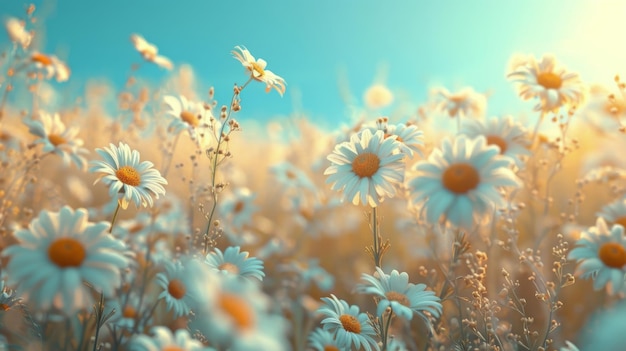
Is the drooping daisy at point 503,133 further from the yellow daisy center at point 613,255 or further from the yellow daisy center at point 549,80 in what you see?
the yellow daisy center at point 613,255

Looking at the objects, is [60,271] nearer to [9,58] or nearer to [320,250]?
[9,58]

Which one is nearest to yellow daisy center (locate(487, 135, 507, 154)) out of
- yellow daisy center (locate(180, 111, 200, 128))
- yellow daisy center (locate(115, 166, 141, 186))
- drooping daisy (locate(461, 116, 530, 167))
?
drooping daisy (locate(461, 116, 530, 167))

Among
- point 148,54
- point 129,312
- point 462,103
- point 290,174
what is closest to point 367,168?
point 129,312

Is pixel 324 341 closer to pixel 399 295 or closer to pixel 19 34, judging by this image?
pixel 399 295

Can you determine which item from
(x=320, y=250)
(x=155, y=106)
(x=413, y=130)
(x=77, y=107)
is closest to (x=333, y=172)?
(x=413, y=130)

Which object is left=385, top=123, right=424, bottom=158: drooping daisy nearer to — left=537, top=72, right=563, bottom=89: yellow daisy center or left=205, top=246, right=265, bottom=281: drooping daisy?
left=205, top=246, right=265, bottom=281: drooping daisy
